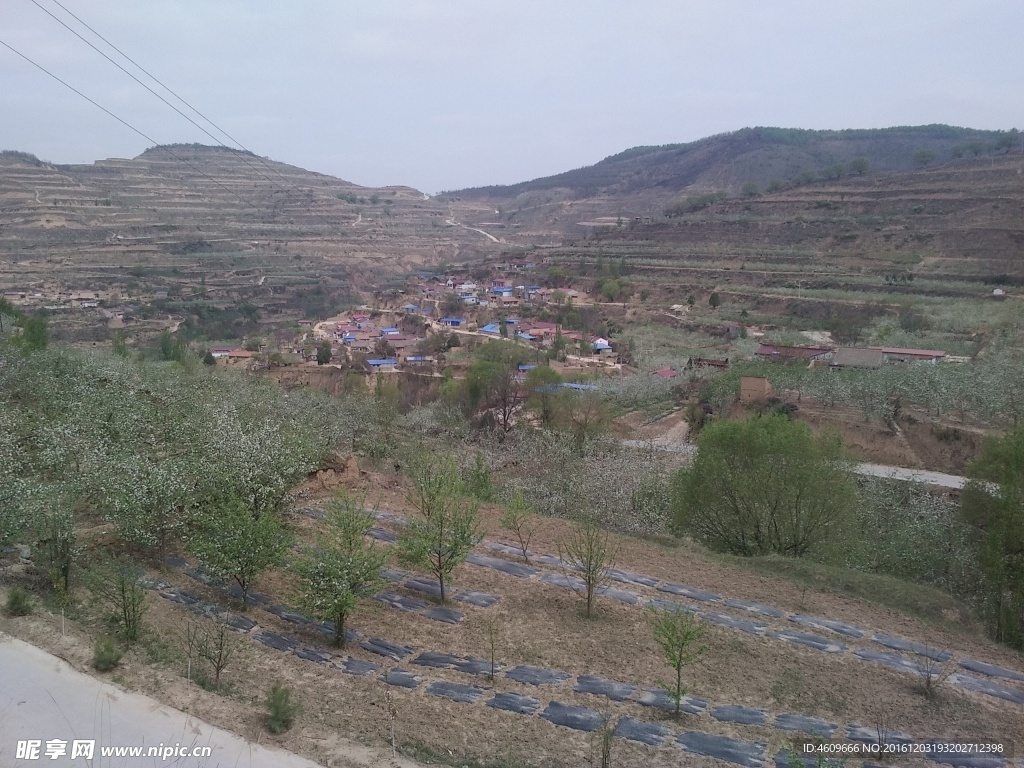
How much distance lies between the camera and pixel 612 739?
620cm

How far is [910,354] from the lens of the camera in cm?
3441

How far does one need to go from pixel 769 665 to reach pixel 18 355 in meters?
18.2

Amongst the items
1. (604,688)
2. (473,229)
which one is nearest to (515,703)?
(604,688)

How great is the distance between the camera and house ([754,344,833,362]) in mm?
34875

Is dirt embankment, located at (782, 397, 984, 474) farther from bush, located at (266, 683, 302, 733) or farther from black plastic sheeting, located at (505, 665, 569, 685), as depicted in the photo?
bush, located at (266, 683, 302, 733)

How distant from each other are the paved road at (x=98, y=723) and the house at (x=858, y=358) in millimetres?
32212

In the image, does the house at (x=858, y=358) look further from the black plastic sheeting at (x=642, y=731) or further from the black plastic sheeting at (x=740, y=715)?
the black plastic sheeting at (x=642, y=731)

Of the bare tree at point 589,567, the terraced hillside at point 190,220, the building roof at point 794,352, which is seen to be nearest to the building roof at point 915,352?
the building roof at point 794,352

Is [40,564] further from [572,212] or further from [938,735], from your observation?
[572,212]

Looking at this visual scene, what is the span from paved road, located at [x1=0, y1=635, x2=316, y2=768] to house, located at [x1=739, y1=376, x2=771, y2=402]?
86.4 ft

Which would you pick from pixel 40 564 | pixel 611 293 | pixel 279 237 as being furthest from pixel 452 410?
pixel 279 237

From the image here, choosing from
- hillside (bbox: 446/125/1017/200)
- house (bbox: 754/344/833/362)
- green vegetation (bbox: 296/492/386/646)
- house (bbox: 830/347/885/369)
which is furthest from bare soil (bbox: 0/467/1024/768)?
hillside (bbox: 446/125/1017/200)

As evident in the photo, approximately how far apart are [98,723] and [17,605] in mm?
2493

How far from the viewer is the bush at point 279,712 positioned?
5.92m
